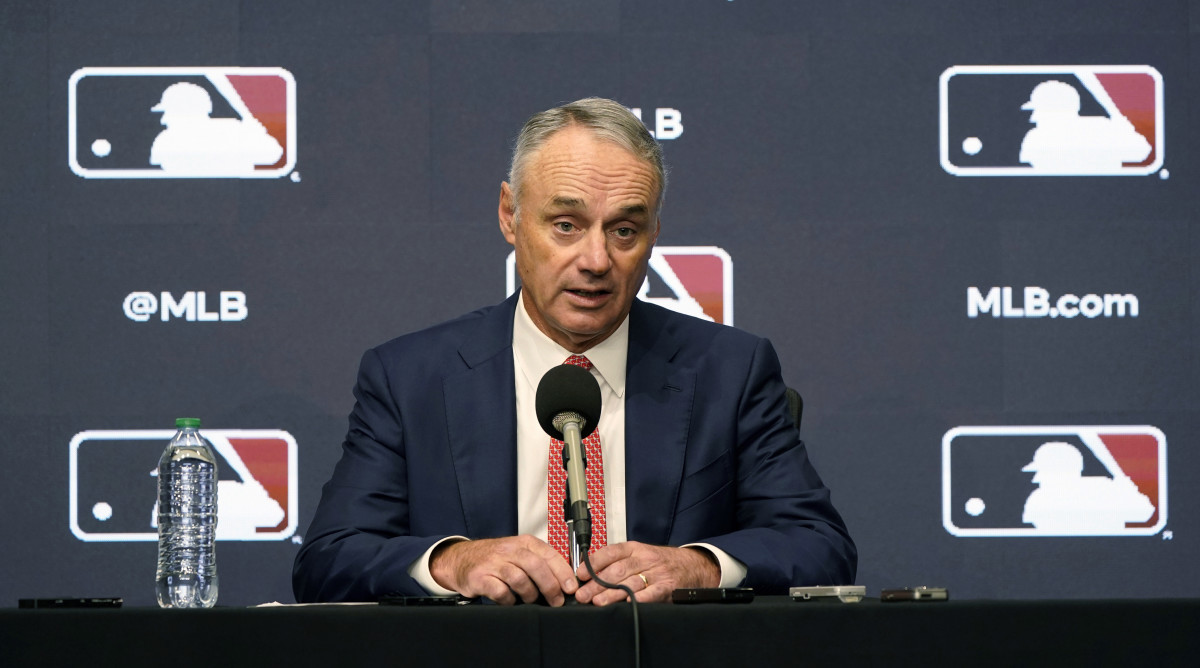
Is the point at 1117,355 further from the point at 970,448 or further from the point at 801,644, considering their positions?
the point at 801,644

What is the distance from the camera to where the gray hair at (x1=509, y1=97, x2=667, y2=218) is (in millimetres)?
2248

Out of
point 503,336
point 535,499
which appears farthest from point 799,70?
point 535,499

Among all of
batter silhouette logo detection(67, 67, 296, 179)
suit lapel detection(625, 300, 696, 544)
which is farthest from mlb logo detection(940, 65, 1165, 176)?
batter silhouette logo detection(67, 67, 296, 179)

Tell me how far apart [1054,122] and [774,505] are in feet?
5.92

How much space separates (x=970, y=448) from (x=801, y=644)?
2.20m

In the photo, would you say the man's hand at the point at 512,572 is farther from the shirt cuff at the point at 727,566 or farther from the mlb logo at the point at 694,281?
the mlb logo at the point at 694,281

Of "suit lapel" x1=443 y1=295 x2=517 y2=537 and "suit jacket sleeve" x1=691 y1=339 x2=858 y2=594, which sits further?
"suit lapel" x1=443 y1=295 x2=517 y2=537

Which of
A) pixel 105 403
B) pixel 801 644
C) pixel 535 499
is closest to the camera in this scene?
pixel 801 644

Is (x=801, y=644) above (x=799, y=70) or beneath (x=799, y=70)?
beneath

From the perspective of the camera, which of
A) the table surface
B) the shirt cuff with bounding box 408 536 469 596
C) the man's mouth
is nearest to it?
the table surface

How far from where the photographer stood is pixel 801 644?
4.21ft

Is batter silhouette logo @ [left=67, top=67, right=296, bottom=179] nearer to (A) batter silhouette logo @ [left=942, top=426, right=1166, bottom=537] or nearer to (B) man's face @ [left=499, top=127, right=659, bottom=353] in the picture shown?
(B) man's face @ [left=499, top=127, right=659, bottom=353]

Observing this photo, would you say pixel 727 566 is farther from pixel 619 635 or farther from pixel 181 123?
pixel 181 123

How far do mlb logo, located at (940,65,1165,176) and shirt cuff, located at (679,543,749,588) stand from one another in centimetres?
190
